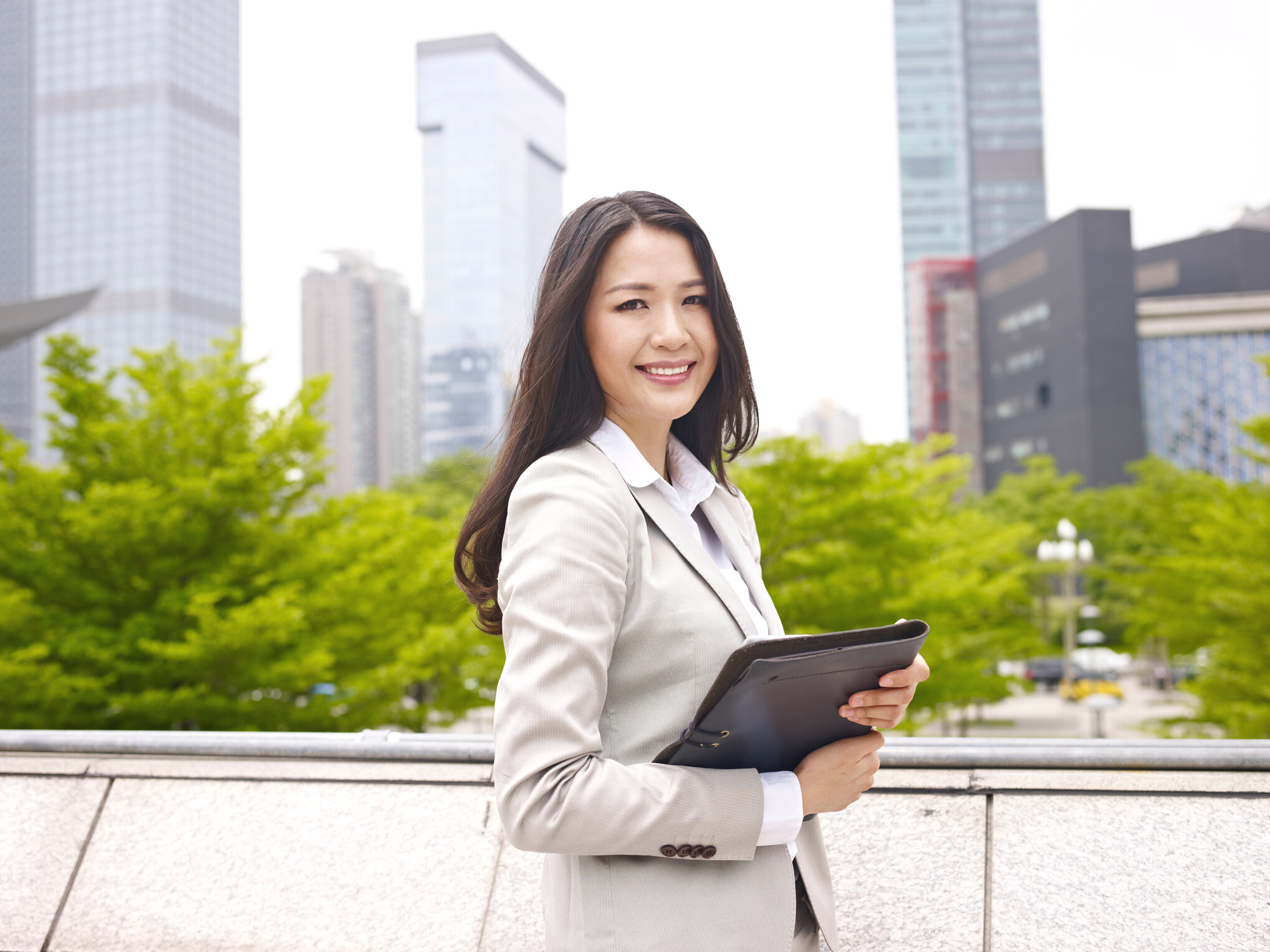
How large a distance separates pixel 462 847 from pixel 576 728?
6.36ft

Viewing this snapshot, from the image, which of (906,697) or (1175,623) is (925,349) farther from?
(906,697)

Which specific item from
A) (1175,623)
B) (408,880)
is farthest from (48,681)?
(1175,623)

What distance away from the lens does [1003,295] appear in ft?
247

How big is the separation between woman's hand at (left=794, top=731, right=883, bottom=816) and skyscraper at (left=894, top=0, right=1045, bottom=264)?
133 meters

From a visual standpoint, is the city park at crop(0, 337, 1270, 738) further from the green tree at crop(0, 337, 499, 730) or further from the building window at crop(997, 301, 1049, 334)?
the building window at crop(997, 301, 1049, 334)

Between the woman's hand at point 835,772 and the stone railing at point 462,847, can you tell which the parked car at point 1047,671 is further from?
the woman's hand at point 835,772

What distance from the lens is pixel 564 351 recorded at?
1.53 metres

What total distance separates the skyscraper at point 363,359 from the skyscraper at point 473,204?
446 cm

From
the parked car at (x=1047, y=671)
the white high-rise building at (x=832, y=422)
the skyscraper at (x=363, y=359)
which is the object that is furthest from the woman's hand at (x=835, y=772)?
the white high-rise building at (x=832, y=422)

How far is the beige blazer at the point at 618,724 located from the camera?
48.4 inches

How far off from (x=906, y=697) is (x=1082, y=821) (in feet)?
5.52

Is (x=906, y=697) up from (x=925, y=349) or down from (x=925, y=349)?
down

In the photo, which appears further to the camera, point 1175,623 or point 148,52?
point 148,52

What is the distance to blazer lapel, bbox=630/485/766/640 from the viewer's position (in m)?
1.42
